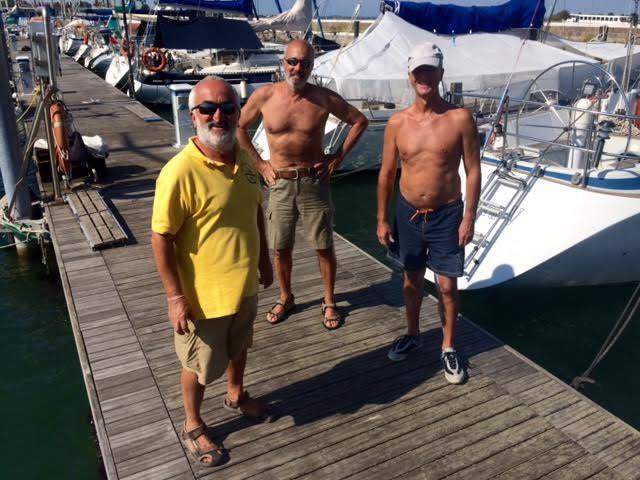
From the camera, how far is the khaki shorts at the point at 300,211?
4.11 metres

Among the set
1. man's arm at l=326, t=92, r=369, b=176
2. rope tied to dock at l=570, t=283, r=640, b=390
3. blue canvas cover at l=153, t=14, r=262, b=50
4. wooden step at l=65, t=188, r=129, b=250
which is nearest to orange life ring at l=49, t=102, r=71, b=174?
wooden step at l=65, t=188, r=129, b=250

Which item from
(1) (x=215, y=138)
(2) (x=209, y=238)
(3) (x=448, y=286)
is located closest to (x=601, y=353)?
(3) (x=448, y=286)

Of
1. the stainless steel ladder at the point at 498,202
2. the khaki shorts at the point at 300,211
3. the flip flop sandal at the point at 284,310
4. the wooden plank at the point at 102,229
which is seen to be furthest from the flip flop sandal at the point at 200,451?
the stainless steel ladder at the point at 498,202

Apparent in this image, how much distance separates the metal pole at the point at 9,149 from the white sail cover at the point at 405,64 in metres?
5.53

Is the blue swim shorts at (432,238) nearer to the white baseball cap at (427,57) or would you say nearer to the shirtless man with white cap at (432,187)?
the shirtless man with white cap at (432,187)

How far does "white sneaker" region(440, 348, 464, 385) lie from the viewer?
3.74 meters

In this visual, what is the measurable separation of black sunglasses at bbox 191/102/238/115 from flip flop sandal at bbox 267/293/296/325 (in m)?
2.28

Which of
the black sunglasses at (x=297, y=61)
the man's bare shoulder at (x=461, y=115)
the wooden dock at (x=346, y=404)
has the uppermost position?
the black sunglasses at (x=297, y=61)

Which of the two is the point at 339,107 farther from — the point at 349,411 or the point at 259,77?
the point at 259,77

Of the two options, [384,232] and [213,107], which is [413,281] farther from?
[213,107]

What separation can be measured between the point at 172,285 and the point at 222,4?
18084mm

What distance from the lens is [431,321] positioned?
457 centimetres

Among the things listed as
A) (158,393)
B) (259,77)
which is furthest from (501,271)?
(259,77)

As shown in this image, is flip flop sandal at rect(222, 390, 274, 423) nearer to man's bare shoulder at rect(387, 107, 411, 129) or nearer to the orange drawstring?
the orange drawstring
